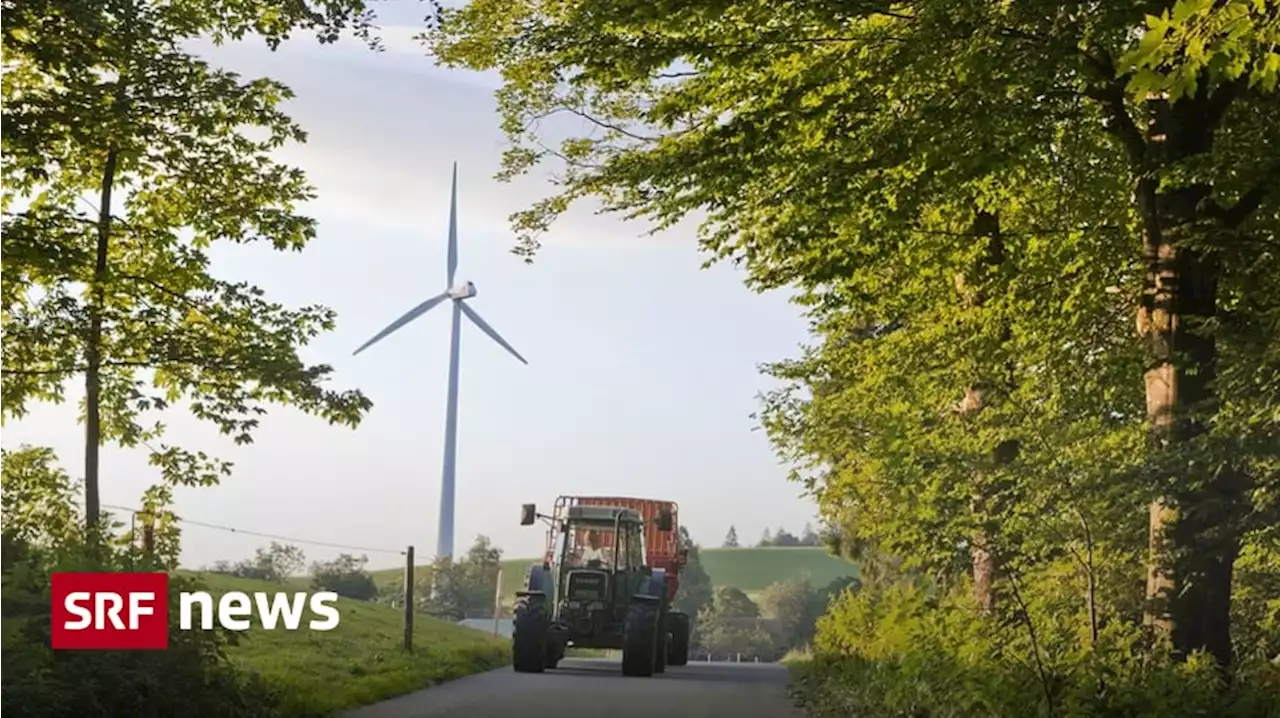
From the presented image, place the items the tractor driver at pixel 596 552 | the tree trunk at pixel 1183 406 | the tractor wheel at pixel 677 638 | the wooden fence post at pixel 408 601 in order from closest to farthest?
the tree trunk at pixel 1183 406
the wooden fence post at pixel 408 601
the tractor driver at pixel 596 552
the tractor wheel at pixel 677 638

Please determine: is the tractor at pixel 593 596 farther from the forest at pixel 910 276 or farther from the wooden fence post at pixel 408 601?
the forest at pixel 910 276

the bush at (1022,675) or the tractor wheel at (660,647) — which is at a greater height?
the bush at (1022,675)

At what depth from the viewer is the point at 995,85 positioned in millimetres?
11945

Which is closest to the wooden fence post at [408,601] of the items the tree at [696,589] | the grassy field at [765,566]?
the tree at [696,589]

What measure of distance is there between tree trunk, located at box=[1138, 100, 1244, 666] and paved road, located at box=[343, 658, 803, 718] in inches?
177

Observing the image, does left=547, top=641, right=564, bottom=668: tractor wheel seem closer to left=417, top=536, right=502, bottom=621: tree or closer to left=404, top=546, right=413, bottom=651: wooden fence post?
left=404, top=546, right=413, bottom=651: wooden fence post

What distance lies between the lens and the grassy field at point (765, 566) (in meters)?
136

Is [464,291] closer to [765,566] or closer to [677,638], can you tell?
[677,638]

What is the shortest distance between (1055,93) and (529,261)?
24.7ft

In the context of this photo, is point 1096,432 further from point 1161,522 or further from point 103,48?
point 103,48

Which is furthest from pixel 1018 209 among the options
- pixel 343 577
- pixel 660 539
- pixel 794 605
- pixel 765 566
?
pixel 765 566

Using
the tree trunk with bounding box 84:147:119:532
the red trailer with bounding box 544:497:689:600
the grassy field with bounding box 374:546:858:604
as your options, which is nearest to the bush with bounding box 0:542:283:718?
the tree trunk with bounding box 84:147:119:532

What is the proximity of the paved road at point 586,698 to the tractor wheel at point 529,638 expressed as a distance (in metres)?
0.30

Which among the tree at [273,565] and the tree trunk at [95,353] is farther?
the tree at [273,565]
